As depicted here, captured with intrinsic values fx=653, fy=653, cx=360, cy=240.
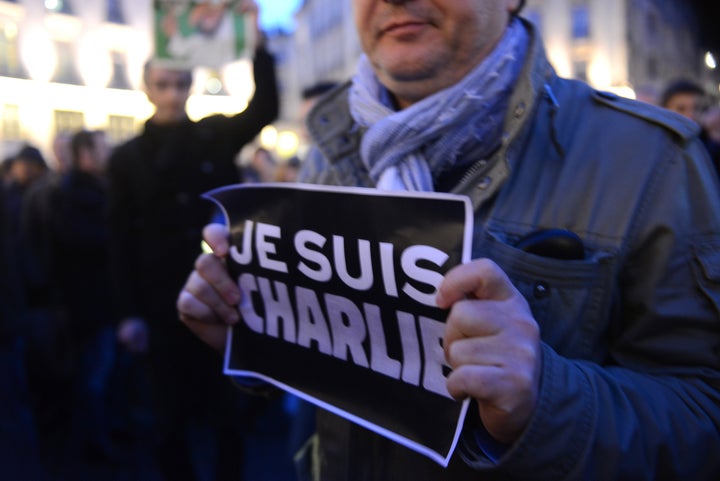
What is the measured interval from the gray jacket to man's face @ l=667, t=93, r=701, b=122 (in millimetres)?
2794

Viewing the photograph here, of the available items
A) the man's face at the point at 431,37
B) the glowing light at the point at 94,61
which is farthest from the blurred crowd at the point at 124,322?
the glowing light at the point at 94,61

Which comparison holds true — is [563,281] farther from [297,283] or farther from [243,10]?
[243,10]

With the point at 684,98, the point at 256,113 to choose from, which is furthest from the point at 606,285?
the point at 684,98

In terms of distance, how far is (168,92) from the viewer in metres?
3.11

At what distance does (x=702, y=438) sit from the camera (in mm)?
998

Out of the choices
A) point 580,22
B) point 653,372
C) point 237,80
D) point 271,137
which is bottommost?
point 271,137

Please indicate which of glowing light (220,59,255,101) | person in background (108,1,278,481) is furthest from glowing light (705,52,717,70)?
glowing light (220,59,255,101)

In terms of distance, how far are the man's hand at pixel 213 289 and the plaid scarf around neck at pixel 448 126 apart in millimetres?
376

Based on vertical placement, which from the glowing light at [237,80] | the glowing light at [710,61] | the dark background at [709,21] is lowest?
the glowing light at [710,61]

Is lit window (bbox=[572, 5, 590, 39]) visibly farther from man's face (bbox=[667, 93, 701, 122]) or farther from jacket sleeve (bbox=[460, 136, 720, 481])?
jacket sleeve (bbox=[460, 136, 720, 481])

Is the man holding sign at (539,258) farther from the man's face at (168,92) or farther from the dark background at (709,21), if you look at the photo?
the man's face at (168,92)

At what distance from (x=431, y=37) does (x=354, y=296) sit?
51cm

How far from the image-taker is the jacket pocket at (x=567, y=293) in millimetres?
1054

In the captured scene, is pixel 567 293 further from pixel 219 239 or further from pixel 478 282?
pixel 219 239
